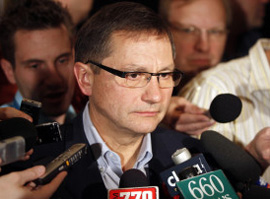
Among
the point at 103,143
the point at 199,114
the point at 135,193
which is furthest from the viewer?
the point at 199,114

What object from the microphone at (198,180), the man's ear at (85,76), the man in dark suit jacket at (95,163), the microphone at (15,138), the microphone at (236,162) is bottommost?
the man in dark suit jacket at (95,163)

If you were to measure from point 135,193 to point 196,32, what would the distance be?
1770 millimetres

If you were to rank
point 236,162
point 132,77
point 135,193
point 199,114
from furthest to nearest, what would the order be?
point 199,114 → point 132,77 → point 236,162 → point 135,193

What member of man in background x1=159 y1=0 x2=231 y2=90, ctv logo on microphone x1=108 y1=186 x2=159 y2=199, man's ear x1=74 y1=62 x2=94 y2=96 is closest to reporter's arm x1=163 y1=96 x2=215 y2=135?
man's ear x1=74 y1=62 x2=94 y2=96

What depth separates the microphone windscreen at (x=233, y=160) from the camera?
1.45 metres

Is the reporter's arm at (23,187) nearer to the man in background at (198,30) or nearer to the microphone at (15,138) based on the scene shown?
the microphone at (15,138)

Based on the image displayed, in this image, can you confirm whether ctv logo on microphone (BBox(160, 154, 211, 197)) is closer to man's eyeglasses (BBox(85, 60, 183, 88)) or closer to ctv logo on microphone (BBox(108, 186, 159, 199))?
ctv logo on microphone (BBox(108, 186, 159, 199))

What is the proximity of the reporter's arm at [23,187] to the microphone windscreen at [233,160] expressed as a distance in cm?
63

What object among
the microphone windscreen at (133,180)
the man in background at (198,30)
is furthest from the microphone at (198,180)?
the man in background at (198,30)

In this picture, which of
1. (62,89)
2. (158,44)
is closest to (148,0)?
(62,89)

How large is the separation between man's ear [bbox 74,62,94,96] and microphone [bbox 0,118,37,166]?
50 cm

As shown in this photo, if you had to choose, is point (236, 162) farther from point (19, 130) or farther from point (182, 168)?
→ point (19, 130)

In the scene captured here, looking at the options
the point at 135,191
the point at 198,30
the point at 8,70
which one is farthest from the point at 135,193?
the point at 198,30

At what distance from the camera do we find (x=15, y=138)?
3.57ft
